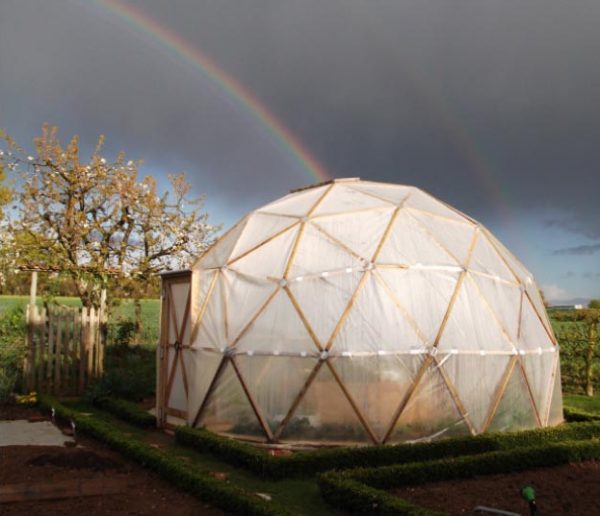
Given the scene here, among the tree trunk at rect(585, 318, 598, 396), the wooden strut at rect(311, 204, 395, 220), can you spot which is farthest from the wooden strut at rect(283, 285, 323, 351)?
the tree trunk at rect(585, 318, 598, 396)

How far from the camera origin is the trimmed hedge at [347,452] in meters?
9.30

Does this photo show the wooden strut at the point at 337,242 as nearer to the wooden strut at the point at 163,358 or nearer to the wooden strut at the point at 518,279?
the wooden strut at the point at 518,279

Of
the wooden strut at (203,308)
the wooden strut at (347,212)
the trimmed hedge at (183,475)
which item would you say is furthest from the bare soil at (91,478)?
the wooden strut at (347,212)

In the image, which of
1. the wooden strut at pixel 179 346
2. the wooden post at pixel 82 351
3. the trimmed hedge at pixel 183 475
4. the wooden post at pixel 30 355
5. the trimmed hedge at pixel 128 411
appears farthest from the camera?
the wooden post at pixel 82 351

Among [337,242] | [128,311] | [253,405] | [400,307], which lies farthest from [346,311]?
[128,311]

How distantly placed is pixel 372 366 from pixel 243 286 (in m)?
3.01

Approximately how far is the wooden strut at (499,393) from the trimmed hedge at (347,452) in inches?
27.8

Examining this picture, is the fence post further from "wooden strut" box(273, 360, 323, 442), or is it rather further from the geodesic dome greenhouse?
"wooden strut" box(273, 360, 323, 442)

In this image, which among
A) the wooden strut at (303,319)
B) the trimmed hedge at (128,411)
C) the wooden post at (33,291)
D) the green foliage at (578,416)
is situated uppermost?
the wooden post at (33,291)

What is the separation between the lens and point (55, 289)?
19.3 meters

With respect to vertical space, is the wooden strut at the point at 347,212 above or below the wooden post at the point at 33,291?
above

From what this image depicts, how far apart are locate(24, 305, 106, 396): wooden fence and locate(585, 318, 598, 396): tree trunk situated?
14832mm

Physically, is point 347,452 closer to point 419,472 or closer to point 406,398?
point 419,472

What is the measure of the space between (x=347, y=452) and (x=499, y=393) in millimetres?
3672
